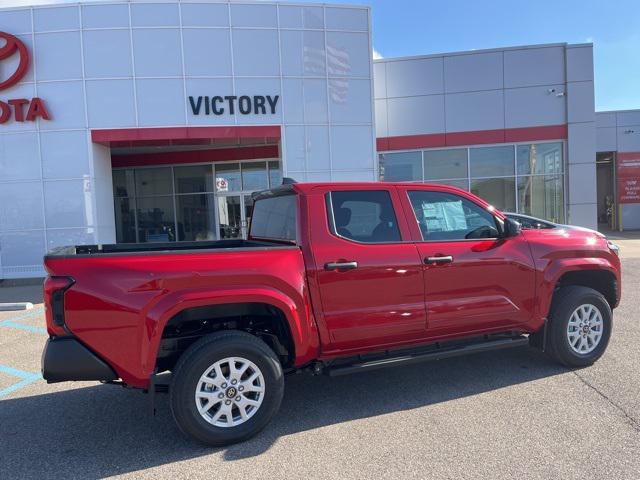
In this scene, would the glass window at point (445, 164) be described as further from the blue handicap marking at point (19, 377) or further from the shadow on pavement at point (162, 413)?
the blue handicap marking at point (19, 377)

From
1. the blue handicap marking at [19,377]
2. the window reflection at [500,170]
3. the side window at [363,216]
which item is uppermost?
the window reflection at [500,170]

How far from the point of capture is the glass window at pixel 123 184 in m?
17.5

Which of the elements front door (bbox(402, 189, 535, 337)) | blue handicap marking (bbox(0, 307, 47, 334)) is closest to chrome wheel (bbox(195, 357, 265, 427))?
front door (bbox(402, 189, 535, 337))

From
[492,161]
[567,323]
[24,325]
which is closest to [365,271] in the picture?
[567,323]

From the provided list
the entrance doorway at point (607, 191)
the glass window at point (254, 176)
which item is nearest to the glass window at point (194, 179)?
the glass window at point (254, 176)

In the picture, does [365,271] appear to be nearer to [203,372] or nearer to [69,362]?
[203,372]

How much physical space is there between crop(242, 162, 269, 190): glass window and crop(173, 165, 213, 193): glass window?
4.06 ft

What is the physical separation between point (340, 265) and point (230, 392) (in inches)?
49.3

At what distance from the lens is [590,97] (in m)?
15.6

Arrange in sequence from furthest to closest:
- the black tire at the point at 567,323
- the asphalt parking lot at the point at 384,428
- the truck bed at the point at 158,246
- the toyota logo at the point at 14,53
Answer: the toyota logo at the point at 14,53
the black tire at the point at 567,323
the truck bed at the point at 158,246
the asphalt parking lot at the point at 384,428

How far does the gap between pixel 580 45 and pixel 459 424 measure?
1588 cm

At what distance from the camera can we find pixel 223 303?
11.5 ft

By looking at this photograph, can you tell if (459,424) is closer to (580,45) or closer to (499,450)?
(499,450)

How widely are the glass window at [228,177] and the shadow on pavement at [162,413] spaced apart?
1235cm
